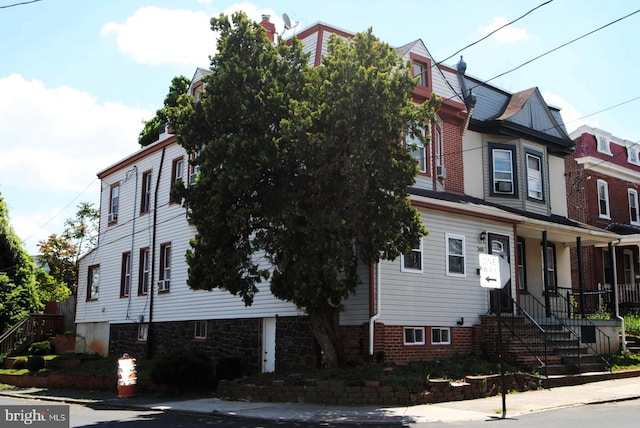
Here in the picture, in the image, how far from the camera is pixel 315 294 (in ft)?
45.9

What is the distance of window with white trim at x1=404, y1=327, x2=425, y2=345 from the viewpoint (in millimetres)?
17109

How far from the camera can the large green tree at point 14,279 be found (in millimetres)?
29766

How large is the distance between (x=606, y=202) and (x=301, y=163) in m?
19.8

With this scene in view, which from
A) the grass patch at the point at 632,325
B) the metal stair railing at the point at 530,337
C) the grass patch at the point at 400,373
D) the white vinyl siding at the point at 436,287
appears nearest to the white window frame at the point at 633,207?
the grass patch at the point at 632,325

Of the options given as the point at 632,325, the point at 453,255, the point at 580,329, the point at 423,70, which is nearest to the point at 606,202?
the point at 632,325

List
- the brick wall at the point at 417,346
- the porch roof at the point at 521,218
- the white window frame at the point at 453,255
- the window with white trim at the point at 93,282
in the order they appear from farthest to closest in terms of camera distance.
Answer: the window with white trim at the point at 93,282, the white window frame at the point at 453,255, the porch roof at the point at 521,218, the brick wall at the point at 417,346

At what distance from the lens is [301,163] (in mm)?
14477

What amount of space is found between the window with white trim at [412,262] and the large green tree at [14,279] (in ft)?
66.9

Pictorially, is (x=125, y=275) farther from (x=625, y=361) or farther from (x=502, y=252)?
(x=625, y=361)

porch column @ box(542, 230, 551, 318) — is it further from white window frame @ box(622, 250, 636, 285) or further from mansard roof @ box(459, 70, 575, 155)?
white window frame @ box(622, 250, 636, 285)

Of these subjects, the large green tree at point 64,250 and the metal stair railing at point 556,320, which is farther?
the large green tree at point 64,250

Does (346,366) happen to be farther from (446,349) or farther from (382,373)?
(446,349)

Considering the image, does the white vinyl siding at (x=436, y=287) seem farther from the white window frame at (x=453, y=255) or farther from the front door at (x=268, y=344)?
the front door at (x=268, y=344)

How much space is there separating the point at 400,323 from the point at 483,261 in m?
4.84
